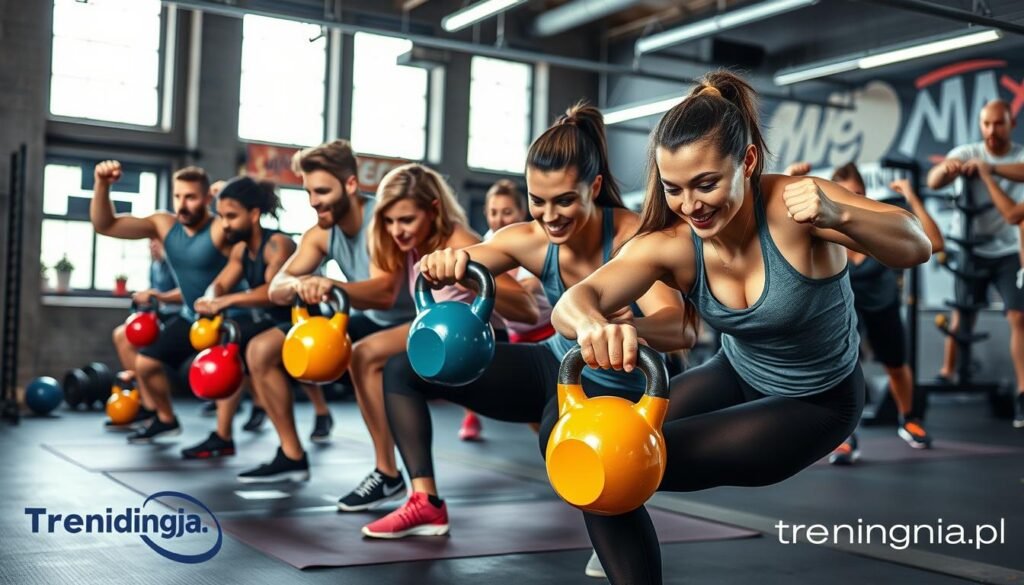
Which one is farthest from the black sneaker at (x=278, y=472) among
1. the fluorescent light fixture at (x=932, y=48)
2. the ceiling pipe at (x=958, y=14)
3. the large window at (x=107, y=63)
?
the large window at (x=107, y=63)

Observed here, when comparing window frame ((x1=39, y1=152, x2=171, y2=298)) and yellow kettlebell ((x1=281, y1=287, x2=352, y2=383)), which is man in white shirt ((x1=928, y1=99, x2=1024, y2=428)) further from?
window frame ((x1=39, y1=152, x2=171, y2=298))

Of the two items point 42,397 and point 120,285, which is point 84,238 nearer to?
point 120,285

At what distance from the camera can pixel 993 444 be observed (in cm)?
518

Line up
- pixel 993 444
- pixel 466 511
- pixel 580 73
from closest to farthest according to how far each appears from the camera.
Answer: pixel 466 511 → pixel 993 444 → pixel 580 73

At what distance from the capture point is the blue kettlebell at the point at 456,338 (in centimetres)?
195

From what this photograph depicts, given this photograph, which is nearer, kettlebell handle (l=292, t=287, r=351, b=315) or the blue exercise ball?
kettlebell handle (l=292, t=287, r=351, b=315)

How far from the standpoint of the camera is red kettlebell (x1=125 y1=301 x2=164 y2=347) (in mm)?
4309

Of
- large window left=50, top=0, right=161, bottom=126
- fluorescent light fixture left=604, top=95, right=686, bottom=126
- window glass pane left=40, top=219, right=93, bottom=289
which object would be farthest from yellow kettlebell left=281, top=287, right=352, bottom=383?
large window left=50, top=0, right=161, bottom=126

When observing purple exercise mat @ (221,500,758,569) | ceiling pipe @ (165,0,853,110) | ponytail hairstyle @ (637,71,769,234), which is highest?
ceiling pipe @ (165,0,853,110)

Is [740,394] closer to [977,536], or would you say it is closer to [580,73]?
[977,536]

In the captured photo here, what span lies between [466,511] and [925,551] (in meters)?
1.25

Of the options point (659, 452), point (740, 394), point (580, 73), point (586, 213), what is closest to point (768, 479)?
point (740, 394)

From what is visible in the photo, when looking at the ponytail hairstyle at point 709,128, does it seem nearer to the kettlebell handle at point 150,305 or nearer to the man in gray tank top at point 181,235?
the man in gray tank top at point 181,235

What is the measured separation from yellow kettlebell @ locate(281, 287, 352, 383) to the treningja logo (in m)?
0.45
